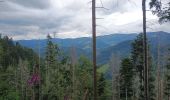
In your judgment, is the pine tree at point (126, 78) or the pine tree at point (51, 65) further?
→ the pine tree at point (51, 65)

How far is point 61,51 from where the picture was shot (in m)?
86.2

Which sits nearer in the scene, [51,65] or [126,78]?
[126,78]

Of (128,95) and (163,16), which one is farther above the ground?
(163,16)

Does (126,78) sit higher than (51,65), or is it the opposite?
(51,65)

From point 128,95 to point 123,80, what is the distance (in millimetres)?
2999

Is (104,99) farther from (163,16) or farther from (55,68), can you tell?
(163,16)

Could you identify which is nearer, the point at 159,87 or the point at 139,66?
the point at 139,66

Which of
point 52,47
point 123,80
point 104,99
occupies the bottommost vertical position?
point 104,99

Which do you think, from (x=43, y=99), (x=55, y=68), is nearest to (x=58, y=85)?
(x=43, y=99)

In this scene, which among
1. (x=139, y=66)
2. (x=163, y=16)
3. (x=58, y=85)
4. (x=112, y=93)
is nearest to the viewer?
(x=163, y=16)

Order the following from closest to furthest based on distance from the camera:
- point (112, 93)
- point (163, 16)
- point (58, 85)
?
point (163, 16), point (58, 85), point (112, 93)

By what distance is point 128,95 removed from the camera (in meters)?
68.4

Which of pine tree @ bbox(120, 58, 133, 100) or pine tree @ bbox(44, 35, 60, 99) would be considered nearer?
pine tree @ bbox(120, 58, 133, 100)

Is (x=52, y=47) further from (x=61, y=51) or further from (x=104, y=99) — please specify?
(x=104, y=99)
